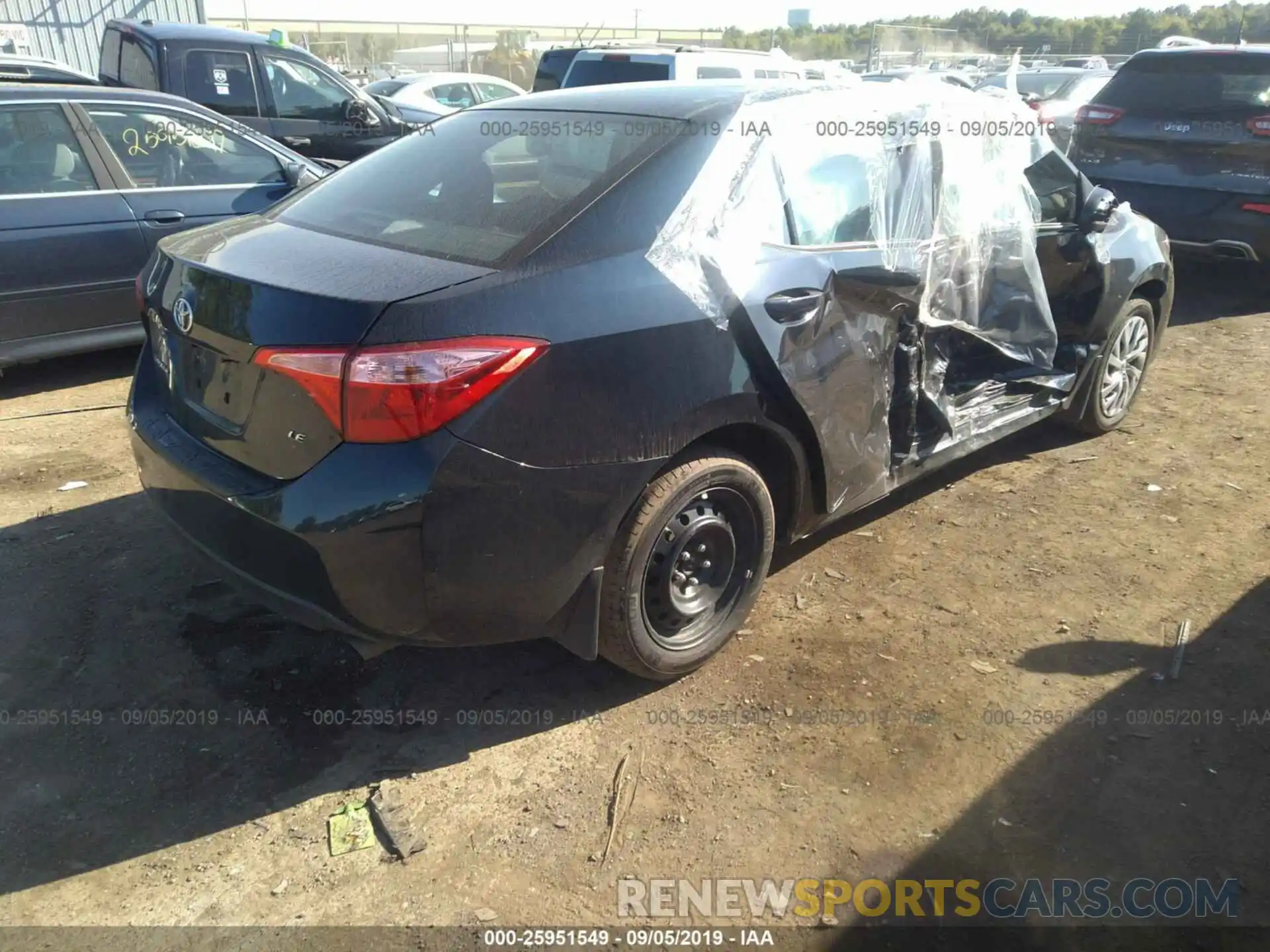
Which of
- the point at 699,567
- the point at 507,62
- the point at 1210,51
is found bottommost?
the point at 699,567

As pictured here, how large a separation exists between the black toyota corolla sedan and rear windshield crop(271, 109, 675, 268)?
1 cm

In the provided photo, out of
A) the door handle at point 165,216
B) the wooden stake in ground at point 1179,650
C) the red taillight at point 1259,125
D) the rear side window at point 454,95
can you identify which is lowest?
the wooden stake in ground at point 1179,650

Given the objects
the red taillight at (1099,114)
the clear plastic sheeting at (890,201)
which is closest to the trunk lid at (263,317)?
the clear plastic sheeting at (890,201)

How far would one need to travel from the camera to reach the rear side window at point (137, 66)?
8.34 metres

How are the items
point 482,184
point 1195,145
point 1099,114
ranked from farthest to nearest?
1. point 1099,114
2. point 1195,145
3. point 482,184

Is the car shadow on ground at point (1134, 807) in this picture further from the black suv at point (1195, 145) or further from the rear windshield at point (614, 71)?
the rear windshield at point (614, 71)

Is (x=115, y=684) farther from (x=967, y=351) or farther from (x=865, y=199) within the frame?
(x=967, y=351)

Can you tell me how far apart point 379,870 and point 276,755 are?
0.56m

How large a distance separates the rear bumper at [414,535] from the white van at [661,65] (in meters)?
7.47

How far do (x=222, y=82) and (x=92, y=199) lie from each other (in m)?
3.93

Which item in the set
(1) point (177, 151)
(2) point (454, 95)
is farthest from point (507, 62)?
(1) point (177, 151)

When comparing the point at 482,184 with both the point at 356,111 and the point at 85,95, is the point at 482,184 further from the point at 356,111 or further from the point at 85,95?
the point at 356,111

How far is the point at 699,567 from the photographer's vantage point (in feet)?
9.96

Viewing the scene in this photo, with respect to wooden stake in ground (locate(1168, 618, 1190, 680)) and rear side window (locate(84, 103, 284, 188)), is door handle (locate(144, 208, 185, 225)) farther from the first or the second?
wooden stake in ground (locate(1168, 618, 1190, 680))
